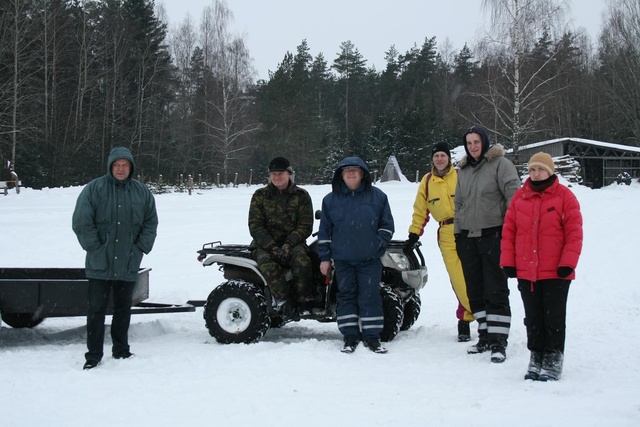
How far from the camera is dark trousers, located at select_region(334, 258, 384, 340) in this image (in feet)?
18.5

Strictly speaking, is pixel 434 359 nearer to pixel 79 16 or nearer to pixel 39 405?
pixel 39 405

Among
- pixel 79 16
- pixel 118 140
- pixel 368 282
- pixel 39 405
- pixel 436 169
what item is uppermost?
pixel 79 16

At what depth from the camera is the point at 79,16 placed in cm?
3991

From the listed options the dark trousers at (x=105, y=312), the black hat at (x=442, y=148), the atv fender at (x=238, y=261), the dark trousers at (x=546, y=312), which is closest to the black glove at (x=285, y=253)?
the atv fender at (x=238, y=261)

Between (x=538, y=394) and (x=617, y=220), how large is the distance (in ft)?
42.8

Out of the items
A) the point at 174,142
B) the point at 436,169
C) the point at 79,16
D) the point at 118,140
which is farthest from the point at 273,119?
the point at 436,169

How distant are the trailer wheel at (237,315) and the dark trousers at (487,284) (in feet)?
6.41

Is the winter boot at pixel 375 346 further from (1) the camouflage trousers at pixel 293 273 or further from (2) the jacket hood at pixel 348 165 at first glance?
(2) the jacket hood at pixel 348 165

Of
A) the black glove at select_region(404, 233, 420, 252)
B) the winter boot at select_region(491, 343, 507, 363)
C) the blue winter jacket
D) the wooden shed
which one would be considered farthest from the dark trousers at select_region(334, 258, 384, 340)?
the wooden shed

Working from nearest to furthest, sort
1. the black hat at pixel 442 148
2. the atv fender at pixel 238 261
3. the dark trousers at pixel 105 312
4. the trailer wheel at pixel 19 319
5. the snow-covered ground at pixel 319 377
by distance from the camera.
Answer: the snow-covered ground at pixel 319 377 < the dark trousers at pixel 105 312 < the atv fender at pixel 238 261 < the black hat at pixel 442 148 < the trailer wheel at pixel 19 319

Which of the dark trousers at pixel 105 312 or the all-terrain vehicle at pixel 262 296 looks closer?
the dark trousers at pixel 105 312

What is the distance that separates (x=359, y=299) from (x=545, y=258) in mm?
1807

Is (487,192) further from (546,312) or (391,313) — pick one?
(391,313)

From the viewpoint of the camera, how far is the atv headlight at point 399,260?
605 cm
